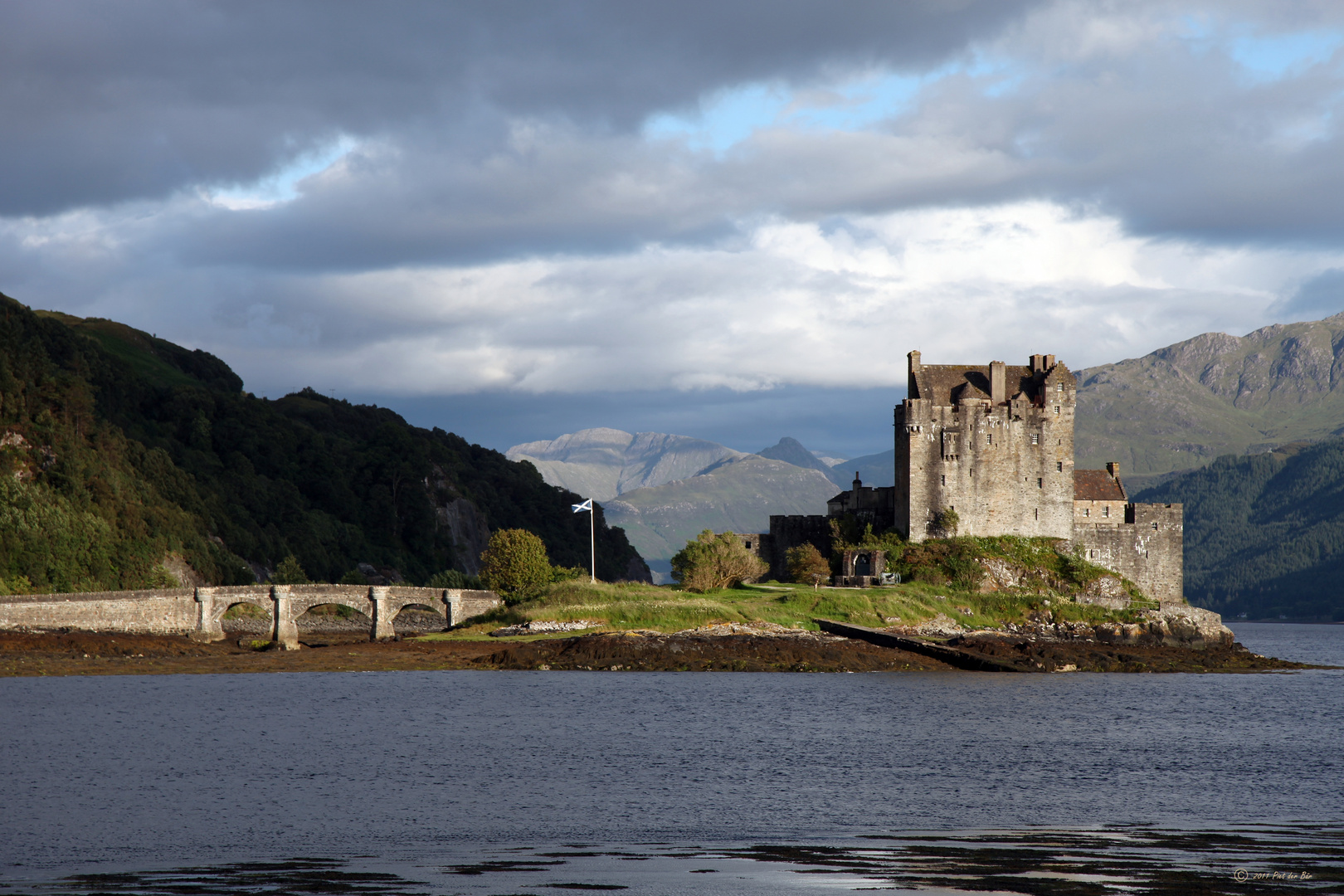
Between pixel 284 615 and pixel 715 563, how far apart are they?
95.1 ft

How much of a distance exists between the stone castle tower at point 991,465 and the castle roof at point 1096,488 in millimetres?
2888

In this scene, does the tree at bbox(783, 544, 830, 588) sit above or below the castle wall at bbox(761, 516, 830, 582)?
below

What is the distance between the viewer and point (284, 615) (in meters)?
80.1

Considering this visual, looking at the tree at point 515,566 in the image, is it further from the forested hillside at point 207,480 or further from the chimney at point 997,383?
the chimney at point 997,383

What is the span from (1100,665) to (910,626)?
11.6 metres

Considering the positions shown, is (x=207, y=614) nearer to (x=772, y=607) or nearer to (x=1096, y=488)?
(x=772, y=607)

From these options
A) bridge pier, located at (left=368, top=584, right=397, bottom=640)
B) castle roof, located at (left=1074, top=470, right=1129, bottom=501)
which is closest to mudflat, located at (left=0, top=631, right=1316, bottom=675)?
bridge pier, located at (left=368, top=584, right=397, bottom=640)

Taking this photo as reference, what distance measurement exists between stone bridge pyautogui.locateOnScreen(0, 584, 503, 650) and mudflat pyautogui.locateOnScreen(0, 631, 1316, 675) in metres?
1.66

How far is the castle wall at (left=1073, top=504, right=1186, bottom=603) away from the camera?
290 ft

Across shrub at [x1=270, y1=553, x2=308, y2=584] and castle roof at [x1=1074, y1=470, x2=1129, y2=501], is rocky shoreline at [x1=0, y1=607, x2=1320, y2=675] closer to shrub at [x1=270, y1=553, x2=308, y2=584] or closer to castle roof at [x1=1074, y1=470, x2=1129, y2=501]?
castle roof at [x1=1074, y1=470, x2=1129, y2=501]

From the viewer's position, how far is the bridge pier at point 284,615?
7956 cm

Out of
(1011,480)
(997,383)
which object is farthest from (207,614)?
(997,383)

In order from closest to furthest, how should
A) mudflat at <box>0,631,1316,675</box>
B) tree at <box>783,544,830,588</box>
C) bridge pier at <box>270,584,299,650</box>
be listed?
mudflat at <box>0,631,1316,675</box> → bridge pier at <box>270,584,299,650</box> → tree at <box>783,544,830,588</box>

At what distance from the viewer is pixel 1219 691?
64.9m
